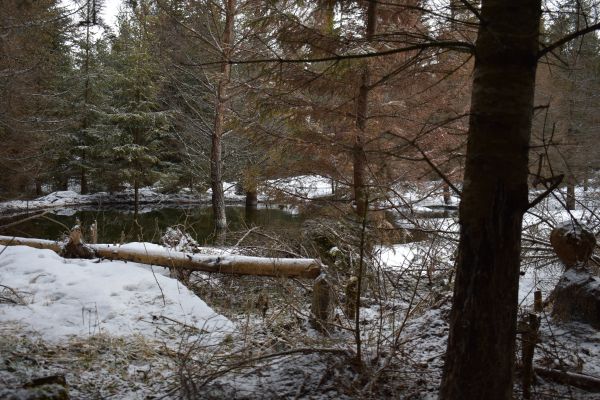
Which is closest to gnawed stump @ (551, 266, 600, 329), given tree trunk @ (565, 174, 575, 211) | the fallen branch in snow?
tree trunk @ (565, 174, 575, 211)

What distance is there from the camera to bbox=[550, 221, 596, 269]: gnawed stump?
413cm

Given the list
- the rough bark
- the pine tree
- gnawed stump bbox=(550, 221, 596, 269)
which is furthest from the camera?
the pine tree

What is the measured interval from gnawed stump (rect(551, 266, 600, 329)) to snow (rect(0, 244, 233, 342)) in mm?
3301

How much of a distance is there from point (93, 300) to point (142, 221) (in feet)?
Answer: 50.1

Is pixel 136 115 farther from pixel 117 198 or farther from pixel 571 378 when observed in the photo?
pixel 571 378

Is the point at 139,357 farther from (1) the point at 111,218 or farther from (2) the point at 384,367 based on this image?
(1) the point at 111,218

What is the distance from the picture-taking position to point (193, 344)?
307 centimetres

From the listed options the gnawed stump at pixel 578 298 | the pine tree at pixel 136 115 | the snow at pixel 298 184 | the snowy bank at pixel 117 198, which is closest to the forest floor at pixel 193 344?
the gnawed stump at pixel 578 298

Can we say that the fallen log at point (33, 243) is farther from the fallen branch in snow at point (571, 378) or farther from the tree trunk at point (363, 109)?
the fallen branch in snow at point (571, 378)

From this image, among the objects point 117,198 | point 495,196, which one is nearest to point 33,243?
point 495,196

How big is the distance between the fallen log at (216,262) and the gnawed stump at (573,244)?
2.56m

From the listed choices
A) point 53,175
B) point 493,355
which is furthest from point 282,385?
point 53,175

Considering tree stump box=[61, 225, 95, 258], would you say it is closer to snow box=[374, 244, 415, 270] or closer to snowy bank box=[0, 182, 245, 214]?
snow box=[374, 244, 415, 270]

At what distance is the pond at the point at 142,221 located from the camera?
45.4 ft
